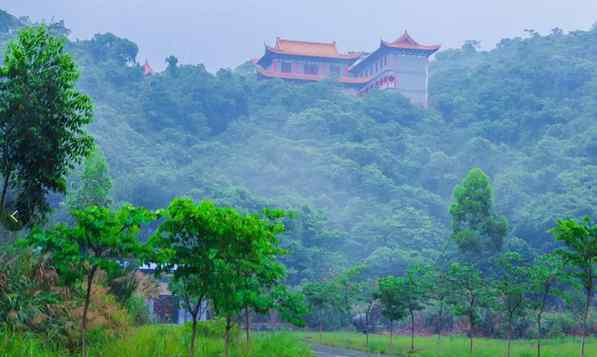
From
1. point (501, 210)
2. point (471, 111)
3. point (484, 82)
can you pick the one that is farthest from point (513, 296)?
point (484, 82)

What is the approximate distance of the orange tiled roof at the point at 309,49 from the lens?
2992 inches

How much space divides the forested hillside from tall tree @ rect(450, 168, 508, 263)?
331cm

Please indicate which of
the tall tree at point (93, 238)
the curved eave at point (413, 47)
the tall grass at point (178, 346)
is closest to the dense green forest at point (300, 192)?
the tall tree at point (93, 238)

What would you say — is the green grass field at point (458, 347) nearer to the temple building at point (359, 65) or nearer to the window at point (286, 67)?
the temple building at point (359, 65)

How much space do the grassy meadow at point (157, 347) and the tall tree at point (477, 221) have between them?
63.8 ft

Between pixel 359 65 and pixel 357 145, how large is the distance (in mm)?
21598

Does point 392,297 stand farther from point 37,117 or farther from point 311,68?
point 311,68

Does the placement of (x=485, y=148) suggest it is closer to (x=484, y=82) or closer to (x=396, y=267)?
(x=484, y=82)

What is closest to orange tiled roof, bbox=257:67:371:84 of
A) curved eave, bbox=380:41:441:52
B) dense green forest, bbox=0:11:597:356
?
dense green forest, bbox=0:11:597:356

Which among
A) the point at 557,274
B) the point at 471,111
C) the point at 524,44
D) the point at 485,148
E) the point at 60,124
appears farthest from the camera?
the point at 524,44

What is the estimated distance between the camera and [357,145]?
60.5m

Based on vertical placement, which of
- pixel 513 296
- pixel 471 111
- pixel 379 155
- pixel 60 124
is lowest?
pixel 513 296

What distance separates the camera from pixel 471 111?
2697 inches

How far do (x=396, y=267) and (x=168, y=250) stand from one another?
3384cm
